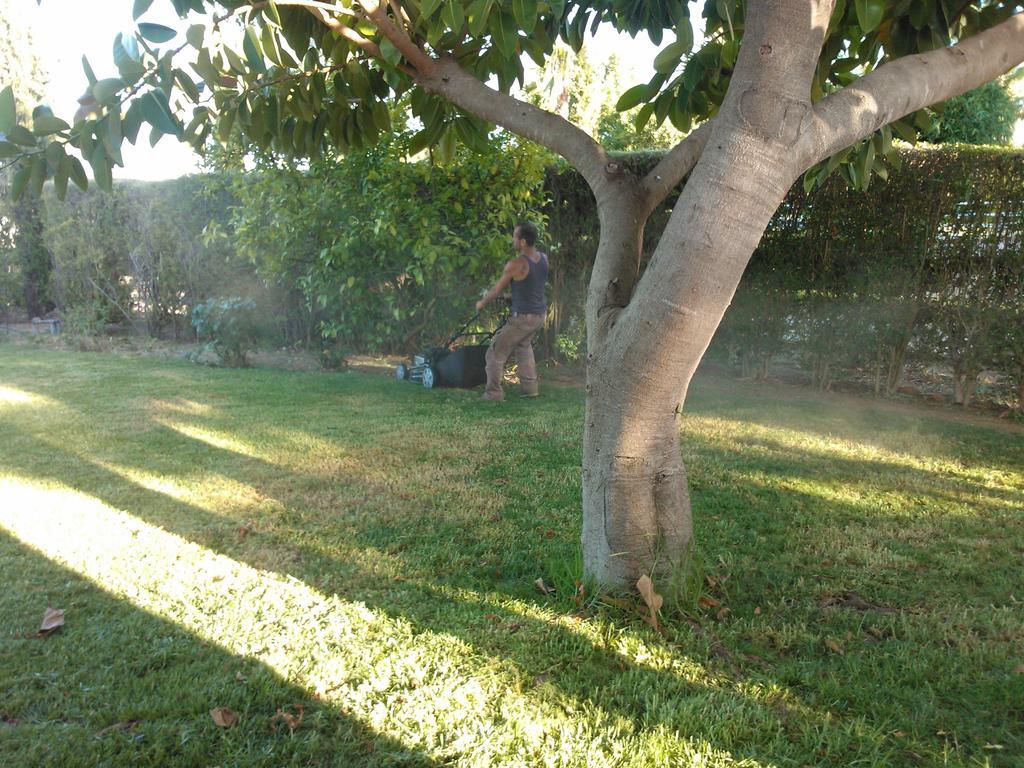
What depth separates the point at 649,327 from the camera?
3.05 meters

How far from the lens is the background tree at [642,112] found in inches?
112

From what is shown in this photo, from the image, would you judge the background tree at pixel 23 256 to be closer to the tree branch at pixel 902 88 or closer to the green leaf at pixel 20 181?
the green leaf at pixel 20 181

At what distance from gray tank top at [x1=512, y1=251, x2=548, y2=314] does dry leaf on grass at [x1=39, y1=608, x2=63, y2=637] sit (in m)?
5.72

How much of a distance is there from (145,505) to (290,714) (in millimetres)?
2657

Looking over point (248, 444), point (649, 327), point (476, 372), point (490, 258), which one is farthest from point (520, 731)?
point (490, 258)

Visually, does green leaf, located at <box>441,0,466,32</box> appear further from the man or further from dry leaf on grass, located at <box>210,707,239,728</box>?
the man

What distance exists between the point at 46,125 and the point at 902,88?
3.28 meters

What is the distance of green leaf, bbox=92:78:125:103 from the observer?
105 inches

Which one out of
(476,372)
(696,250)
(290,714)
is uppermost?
(696,250)

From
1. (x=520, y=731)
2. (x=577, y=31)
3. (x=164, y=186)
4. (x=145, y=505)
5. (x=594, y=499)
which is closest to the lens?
(x=520, y=731)

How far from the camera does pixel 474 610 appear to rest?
3375 millimetres

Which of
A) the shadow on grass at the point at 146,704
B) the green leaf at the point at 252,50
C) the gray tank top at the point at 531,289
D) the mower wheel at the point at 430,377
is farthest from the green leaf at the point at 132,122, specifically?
the mower wheel at the point at 430,377

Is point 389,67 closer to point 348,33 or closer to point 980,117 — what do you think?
point 348,33

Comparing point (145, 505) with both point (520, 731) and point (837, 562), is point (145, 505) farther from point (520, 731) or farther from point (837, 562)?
point (837, 562)
